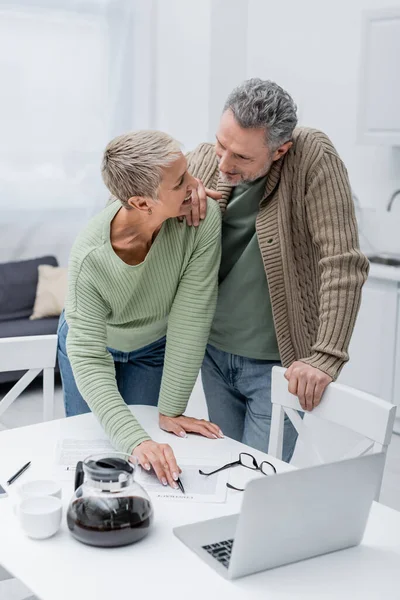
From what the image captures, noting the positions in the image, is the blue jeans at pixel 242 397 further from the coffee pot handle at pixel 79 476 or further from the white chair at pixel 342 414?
the coffee pot handle at pixel 79 476

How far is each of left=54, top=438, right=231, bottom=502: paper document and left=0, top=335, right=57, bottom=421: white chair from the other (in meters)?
0.38

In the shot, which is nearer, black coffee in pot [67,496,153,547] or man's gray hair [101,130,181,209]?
black coffee in pot [67,496,153,547]

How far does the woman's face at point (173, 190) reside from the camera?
182 cm

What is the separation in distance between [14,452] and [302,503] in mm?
737

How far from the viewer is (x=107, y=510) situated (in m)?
1.38

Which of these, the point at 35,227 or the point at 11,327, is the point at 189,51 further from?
the point at 11,327

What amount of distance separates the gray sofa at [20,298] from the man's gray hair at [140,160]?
2736mm

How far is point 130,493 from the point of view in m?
1.41

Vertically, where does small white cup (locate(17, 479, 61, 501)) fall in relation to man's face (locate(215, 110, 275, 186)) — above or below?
below

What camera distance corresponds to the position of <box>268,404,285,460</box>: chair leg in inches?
80.6

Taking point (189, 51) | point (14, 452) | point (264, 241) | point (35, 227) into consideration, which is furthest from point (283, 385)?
point (189, 51)

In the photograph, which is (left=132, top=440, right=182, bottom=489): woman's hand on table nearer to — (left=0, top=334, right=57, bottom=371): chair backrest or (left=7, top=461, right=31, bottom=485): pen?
(left=7, top=461, right=31, bottom=485): pen

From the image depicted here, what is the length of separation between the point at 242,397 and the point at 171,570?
3.11 ft

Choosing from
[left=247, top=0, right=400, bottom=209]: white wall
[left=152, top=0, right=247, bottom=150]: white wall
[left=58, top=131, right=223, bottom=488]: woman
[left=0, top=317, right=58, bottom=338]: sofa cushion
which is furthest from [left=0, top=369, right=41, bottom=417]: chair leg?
[left=152, top=0, right=247, bottom=150]: white wall
